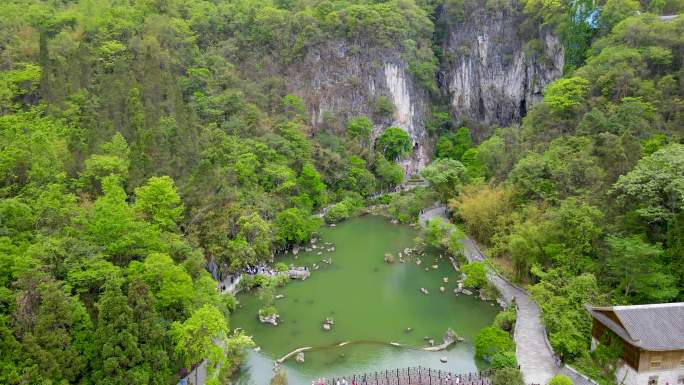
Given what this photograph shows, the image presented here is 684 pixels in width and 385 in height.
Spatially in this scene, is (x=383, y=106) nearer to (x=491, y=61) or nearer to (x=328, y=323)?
(x=491, y=61)

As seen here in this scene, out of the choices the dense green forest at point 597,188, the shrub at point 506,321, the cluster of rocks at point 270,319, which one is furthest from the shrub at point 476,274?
the cluster of rocks at point 270,319

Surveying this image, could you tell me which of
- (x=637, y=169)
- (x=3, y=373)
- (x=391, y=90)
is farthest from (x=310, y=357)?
(x=391, y=90)

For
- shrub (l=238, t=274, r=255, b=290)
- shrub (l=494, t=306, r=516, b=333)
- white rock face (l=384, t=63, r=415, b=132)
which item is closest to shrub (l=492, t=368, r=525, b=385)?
shrub (l=494, t=306, r=516, b=333)

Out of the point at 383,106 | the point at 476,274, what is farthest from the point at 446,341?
the point at 383,106

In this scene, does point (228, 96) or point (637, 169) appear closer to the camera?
point (637, 169)

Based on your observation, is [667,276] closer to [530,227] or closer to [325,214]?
[530,227]

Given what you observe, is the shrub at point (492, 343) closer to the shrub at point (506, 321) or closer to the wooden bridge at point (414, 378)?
the wooden bridge at point (414, 378)
